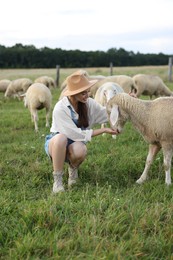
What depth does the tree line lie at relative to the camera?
4700cm

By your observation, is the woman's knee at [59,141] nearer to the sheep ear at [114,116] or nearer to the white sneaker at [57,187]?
the white sneaker at [57,187]

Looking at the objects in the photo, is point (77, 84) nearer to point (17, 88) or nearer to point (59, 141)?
point (59, 141)

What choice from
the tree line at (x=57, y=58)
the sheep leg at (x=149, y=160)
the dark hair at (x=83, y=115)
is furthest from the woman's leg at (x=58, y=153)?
the tree line at (x=57, y=58)

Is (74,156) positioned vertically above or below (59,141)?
below

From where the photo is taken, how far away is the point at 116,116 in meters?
3.97

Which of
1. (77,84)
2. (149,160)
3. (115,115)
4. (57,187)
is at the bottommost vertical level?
(57,187)

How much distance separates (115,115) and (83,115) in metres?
0.33

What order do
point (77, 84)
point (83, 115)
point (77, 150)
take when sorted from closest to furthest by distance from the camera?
point (77, 84) → point (77, 150) → point (83, 115)

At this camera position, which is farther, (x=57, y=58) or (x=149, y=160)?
(x=57, y=58)

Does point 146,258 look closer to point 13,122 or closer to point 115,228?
point 115,228

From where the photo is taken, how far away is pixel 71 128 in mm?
3773

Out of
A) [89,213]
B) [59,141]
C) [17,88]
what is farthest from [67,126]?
[17,88]

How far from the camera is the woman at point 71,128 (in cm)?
373

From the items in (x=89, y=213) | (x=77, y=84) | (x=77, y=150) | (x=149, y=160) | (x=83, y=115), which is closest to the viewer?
(x=89, y=213)
